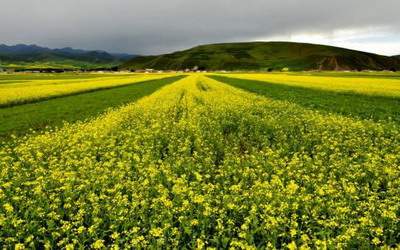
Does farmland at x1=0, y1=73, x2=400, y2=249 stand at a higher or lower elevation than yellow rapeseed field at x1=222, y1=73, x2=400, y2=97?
lower

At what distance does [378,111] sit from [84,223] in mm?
23666

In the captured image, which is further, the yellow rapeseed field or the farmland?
the yellow rapeseed field

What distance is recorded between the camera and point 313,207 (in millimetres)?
8516

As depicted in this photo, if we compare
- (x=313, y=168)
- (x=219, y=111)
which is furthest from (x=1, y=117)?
(x=313, y=168)

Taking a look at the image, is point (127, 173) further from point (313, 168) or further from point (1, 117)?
point (1, 117)

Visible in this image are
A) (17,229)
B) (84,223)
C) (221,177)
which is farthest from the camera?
(221,177)

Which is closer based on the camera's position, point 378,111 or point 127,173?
point 127,173

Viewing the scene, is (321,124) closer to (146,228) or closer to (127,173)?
(127,173)

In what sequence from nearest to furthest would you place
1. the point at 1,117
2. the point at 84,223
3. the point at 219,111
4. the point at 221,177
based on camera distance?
the point at 84,223 < the point at 221,177 < the point at 219,111 < the point at 1,117

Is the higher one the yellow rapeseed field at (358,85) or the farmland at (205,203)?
the yellow rapeseed field at (358,85)

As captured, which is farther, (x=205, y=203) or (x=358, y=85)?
(x=358, y=85)

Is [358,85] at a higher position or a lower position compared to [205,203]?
higher

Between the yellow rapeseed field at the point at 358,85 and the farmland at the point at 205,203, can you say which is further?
the yellow rapeseed field at the point at 358,85

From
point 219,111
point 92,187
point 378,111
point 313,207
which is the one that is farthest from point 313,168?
point 378,111
